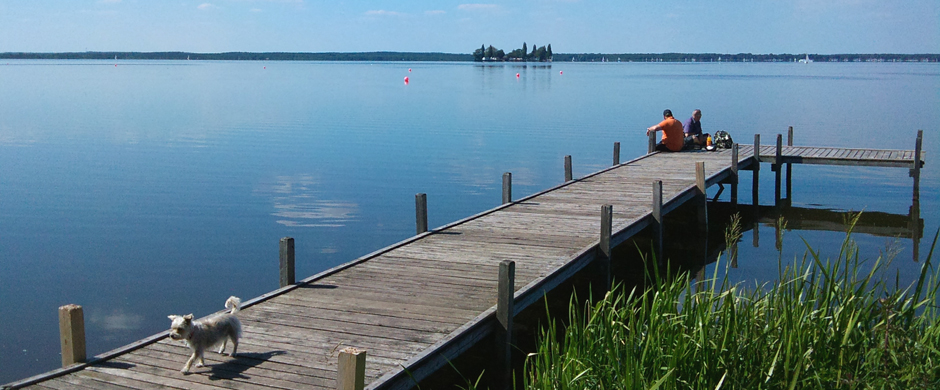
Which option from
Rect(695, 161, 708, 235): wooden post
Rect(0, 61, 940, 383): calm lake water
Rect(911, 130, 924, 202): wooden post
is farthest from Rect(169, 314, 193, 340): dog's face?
Rect(911, 130, 924, 202): wooden post

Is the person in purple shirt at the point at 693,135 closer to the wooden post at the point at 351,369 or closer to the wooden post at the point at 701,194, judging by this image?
the wooden post at the point at 701,194

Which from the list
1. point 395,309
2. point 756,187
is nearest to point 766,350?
point 395,309

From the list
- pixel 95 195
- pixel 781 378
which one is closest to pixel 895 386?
pixel 781 378

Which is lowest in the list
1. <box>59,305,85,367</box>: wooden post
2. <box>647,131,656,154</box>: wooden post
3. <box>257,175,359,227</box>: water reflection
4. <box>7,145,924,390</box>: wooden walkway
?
<box>257,175,359,227</box>: water reflection

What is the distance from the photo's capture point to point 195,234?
17312 mm

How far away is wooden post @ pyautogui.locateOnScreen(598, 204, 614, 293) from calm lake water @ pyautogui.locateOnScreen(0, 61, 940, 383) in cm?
501

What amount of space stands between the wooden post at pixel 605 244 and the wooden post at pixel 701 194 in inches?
209

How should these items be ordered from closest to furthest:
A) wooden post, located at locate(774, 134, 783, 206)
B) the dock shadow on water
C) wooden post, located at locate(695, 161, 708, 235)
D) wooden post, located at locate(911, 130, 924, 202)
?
1. the dock shadow on water
2. wooden post, located at locate(695, 161, 708, 235)
3. wooden post, located at locate(911, 130, 924, 202)
4. wooden post, located at locate(774, 134, 783, 206)

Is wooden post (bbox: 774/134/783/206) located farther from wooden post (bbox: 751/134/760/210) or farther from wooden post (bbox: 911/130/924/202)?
wooden post (bbox: 911/130/924/202)

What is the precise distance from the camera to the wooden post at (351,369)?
5121 millimetres

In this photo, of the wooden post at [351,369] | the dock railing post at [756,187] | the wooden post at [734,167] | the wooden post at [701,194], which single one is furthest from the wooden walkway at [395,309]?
the dock railing post at [756,187]

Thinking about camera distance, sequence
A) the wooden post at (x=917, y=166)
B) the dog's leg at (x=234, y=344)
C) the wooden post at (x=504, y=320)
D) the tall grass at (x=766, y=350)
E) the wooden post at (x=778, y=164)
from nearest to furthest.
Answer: the tall grass at (x=766, y=350) < the dog's leg at (x=234, y=344) < the wooden post at (x=504, y=320) < the wooden post at (x=917, y=166) < the wooden post at (x=778, y=164)

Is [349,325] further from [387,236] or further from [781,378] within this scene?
[387,236]

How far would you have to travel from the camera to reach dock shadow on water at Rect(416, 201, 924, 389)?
9469 mm
